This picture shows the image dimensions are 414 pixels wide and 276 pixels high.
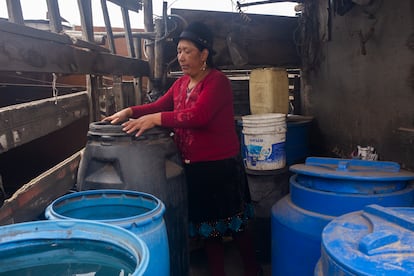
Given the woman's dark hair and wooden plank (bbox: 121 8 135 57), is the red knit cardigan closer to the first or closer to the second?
the woman's dark hair

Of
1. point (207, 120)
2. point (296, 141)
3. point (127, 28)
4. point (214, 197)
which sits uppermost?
point (127, 28)

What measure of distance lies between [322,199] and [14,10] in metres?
1.62

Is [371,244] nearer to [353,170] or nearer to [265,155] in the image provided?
[353,170]

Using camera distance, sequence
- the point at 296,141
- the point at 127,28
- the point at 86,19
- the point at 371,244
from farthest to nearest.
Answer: the point at 127,28, the point at 296,141, the point at 86,19, the point at 371,244

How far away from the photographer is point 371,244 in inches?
45.8

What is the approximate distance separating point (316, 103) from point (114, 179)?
2802 millimetres

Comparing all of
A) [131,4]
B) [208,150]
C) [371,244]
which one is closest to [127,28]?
[131,4]

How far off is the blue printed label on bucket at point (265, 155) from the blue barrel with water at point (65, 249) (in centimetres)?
208

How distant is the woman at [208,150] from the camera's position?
2.29m

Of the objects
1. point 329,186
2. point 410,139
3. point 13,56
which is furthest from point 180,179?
point 410,139

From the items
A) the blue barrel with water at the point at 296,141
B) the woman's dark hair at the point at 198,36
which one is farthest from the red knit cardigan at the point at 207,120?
the blue barrel with water at the point at 296,141

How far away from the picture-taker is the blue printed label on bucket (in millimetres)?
2980

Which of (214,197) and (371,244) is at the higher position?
(371,244)

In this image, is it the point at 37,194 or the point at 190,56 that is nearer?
the point at 37,194
